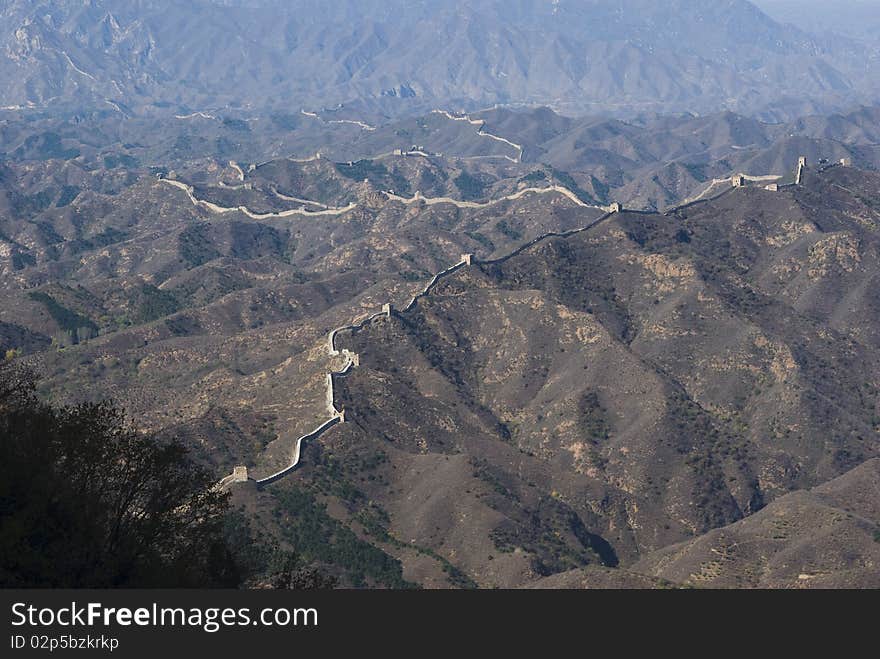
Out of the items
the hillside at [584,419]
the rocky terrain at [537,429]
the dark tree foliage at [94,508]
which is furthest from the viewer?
the hillside at [584,419]

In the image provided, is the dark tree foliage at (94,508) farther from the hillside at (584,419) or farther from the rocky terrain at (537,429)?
the hillside at (584,419)

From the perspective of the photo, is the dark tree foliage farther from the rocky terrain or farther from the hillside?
the hillside

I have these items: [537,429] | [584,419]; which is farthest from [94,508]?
[584,419]

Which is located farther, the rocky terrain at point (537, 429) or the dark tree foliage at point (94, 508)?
the rocky terrain at point (537, 429)

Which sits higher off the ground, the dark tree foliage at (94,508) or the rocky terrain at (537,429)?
the dark tree foliage at (94,508)

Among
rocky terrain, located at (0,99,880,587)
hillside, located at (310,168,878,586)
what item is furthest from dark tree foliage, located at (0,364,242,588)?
hillside, located at (310,168,878,586)

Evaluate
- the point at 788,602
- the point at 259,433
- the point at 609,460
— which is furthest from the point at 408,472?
the point at 788,602

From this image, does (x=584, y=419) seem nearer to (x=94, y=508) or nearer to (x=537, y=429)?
(x=537, y=429)

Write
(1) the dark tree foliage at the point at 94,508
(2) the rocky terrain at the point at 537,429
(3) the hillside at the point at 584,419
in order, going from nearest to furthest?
(1) the dark tree foliage at the point at 94,508 < (2) the rocky terrain at the point at 537,429 < (3) the hillside at the point at 584,419

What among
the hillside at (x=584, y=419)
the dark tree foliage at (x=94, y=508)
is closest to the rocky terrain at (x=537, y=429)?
the hillside at (x=584, y=419)
